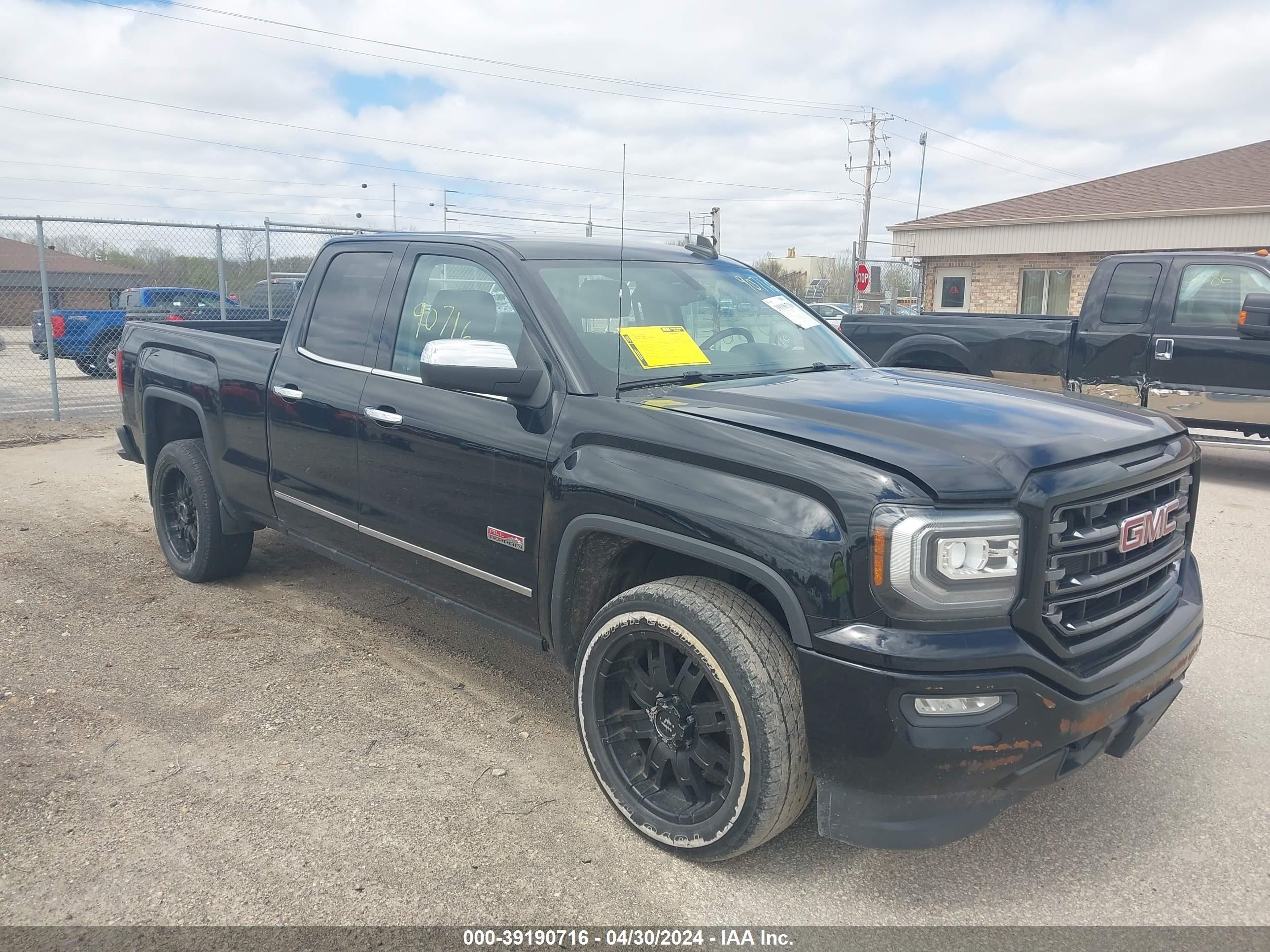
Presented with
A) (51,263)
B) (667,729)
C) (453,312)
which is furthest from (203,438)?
(51,263)

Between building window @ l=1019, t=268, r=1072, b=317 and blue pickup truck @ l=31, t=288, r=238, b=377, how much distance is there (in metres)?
17.7

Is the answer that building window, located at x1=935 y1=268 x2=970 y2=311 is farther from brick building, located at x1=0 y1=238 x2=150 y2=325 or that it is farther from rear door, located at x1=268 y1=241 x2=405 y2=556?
rear door, located at x1=268 y1=241 x2=405 y2=556

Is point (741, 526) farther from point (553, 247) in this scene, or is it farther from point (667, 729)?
point (553, 247)

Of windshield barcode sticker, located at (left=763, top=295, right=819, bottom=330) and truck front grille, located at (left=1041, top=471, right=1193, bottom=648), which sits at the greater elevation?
windshield barcode sticker, located at (left=763, top=295, right=819, bottom=330)

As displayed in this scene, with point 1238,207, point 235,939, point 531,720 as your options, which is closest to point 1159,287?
point 531,720

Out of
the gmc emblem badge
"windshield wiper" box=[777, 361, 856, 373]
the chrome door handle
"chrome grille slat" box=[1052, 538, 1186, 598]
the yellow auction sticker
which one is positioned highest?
the yellow auction sticker

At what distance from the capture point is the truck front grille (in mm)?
2527

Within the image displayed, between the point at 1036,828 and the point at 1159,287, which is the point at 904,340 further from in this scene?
the point at 1036,828

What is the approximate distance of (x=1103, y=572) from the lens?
8.83ft

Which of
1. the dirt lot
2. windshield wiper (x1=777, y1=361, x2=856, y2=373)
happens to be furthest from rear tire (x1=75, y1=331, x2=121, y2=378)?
windshield wiper (x1=777, y1=361, x2=856, y2=373)

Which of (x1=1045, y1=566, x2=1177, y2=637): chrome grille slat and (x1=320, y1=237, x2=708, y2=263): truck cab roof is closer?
(x1=1045, y1=566, x2=1177, y2=637): chrome grille slat

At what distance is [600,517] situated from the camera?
3.01 meters

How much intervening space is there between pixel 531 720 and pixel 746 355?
66.4 inches

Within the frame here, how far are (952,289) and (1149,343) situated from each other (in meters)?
16.2
